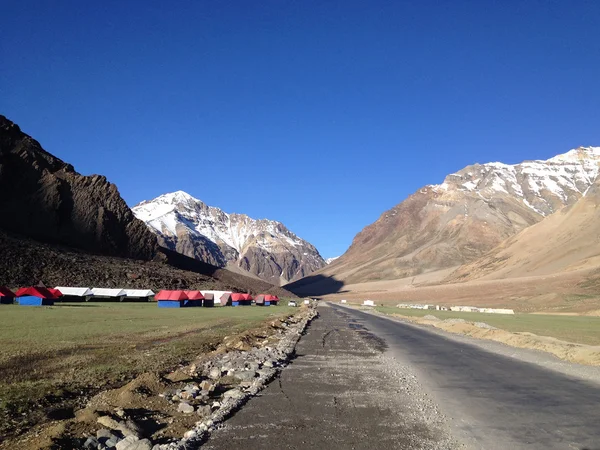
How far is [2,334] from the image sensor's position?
2758 cm

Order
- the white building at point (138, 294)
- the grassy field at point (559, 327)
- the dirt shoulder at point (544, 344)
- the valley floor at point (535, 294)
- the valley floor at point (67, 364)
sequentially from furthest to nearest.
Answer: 1. the white building at point (138, 294)
2. the valley floor at point (535, 294)
3. the grassy field at point (559, 327)
4. the dirt shoulder at point (544, 344)
5. the valley floor at point (67, 364)

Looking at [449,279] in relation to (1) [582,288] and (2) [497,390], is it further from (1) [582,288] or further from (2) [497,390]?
(2) [497,390]

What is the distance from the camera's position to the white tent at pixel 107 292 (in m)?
99.8

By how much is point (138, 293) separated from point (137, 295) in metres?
0.58

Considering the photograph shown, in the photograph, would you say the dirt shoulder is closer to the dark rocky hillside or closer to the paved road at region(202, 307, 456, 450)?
the paved road at region(202, 307, 456, 450)

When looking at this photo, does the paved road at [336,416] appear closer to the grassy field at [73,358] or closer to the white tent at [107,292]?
the grassy field at [73,358]

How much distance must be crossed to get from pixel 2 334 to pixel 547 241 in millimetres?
170039

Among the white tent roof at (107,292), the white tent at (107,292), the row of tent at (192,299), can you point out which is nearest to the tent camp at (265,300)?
the row of tent at (192,299)

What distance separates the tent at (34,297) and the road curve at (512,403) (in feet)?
228

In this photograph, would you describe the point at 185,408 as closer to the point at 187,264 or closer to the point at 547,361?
the point at 547,361

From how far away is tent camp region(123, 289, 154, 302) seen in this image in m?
106

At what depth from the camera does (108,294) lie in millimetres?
101375

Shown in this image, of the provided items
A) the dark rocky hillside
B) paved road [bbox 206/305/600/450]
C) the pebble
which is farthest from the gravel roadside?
the dark rocky hillside

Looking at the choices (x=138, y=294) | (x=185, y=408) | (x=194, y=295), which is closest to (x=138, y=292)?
(x=138, y=294)
